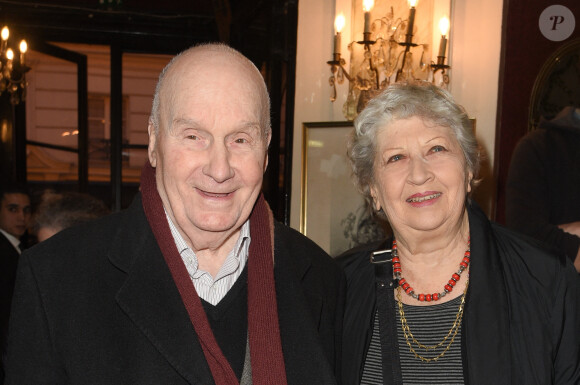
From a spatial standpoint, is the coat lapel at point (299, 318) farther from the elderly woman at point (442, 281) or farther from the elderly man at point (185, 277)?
the elderly woman at point (442, 281)

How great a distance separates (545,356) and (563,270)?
0.27m

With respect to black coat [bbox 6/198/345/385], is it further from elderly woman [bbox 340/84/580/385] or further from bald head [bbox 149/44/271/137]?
elderly woman [bbox 340/84/580/385]

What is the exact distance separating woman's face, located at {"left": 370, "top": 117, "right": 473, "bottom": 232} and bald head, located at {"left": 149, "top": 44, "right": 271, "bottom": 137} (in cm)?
54

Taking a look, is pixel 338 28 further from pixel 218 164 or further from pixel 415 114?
pixel 218 164

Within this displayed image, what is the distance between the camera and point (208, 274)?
1.79 m

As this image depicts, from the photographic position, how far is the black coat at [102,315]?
1.55 metres

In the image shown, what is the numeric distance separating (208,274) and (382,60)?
2.37 metres

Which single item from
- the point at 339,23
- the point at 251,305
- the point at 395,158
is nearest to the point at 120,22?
the point at 339,23

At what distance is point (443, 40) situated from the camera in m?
3.61

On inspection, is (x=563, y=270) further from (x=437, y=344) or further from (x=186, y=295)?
(x=186, y=295)

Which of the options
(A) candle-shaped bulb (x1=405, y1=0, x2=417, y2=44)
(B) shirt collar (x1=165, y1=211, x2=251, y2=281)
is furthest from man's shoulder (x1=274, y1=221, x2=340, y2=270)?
(A) candle-shaped bulb (x1=405, y1=0, x2=417, y2=44)

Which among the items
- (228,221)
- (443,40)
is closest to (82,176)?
(443,40)

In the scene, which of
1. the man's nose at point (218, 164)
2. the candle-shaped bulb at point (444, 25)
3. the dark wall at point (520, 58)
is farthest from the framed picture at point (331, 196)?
the man's nose at point (218, 164)

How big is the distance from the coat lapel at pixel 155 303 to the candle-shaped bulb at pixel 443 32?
236 cm
